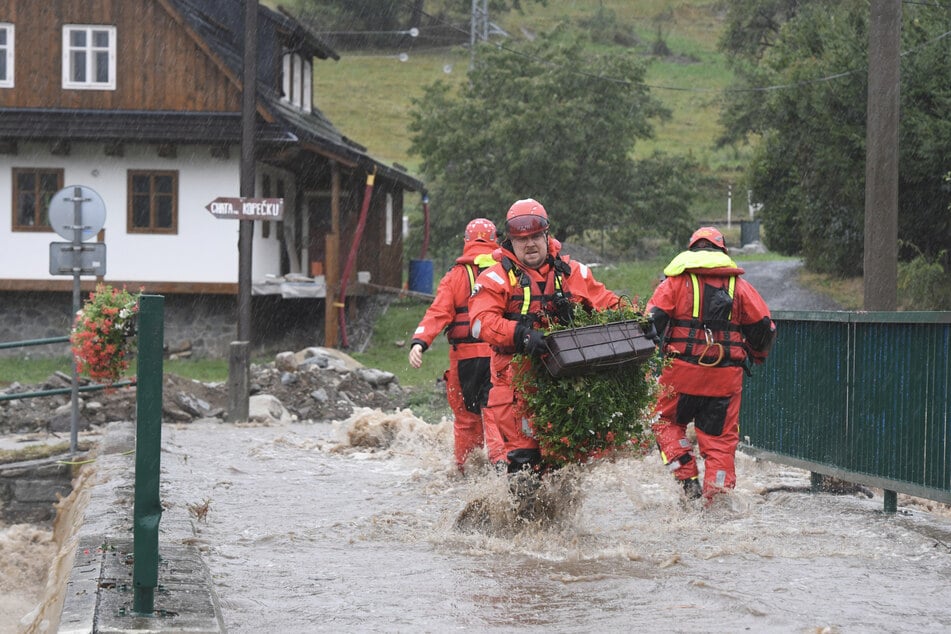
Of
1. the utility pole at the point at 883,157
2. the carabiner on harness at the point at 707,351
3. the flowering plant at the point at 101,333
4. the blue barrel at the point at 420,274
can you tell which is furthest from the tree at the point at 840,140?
the carabiner on harness at the point at 707,351

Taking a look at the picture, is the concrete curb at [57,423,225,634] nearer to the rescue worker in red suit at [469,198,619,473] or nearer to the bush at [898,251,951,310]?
the rescue worker in red suit at [469,198,619,473]

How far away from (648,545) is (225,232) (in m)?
22.9

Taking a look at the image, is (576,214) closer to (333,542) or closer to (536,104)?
(536,104)

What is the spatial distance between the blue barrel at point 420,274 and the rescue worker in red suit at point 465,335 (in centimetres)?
2733

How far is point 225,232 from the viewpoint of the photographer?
Answer: 2967 cm

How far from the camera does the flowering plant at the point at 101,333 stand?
1366 cm

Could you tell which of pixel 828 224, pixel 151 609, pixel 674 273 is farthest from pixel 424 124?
pixel 151 609

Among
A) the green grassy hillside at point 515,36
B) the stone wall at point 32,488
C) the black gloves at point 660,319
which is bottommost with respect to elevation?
the stone wall at point 32,488

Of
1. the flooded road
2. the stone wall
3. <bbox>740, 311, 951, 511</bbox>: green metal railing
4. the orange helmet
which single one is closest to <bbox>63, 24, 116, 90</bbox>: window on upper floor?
the stone wall

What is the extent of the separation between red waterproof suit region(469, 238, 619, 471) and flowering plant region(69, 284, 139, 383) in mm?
6385

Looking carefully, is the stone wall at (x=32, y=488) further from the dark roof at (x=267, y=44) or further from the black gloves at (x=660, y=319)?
the dark roof at (x=267, y=44)

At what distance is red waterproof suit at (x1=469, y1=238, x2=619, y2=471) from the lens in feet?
26.1

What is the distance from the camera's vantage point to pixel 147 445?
17.3ft

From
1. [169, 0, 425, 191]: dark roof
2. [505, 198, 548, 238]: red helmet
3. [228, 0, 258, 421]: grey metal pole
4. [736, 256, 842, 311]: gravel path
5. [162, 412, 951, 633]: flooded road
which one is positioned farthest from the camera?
[736, 256, 842, 311]: gravel path
